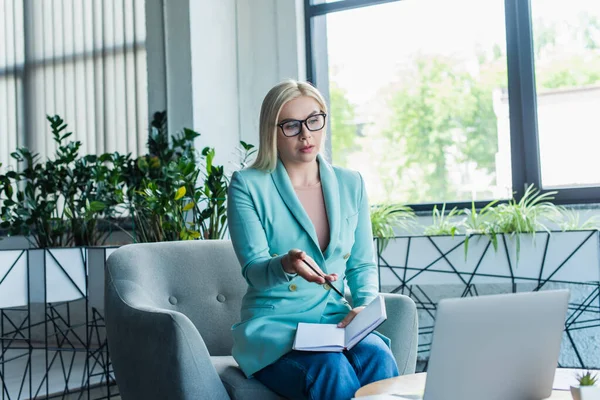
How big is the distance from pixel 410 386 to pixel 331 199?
662mm

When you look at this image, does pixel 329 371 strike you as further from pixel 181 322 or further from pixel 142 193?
pixel 142 193

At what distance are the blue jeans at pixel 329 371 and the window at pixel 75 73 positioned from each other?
3.24 meters

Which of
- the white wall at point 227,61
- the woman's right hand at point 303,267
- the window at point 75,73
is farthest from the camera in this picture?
the window at point 75,73

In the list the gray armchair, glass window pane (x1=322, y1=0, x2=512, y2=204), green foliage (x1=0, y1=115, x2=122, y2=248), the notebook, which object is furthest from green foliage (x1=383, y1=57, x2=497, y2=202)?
the notebook

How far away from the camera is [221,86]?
4.33 m

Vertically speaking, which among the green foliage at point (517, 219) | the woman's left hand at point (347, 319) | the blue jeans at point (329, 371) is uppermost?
the green foliage at point (517, 219)

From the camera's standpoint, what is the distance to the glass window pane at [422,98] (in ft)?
13.2

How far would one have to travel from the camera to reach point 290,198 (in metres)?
1.96

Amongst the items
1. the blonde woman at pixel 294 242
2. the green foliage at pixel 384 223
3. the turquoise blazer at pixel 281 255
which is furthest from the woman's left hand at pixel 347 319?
the green foliage at pixel 384 223

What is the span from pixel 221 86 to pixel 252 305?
104 inches

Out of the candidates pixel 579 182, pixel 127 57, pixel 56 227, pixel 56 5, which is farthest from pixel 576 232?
pixel 56 5

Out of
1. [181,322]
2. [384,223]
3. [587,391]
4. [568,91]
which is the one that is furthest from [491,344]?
[568,91]

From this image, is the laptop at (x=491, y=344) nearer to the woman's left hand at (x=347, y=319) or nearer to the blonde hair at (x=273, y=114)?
the woman's left hand at (x=347, y=319)

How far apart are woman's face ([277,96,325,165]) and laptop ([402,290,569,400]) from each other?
908 mm
